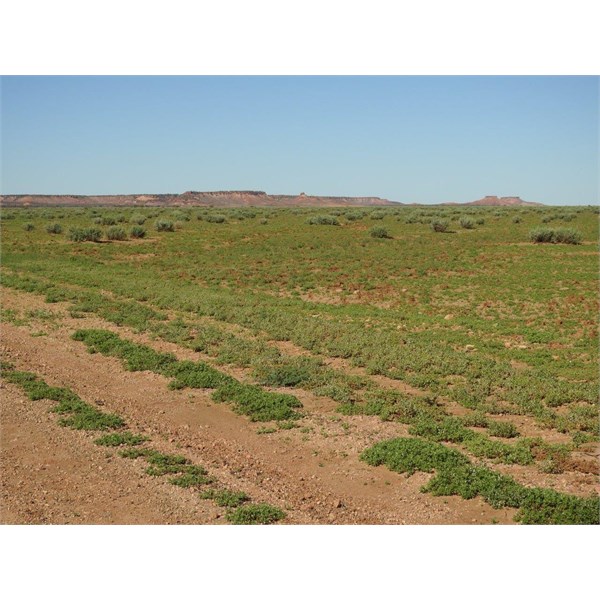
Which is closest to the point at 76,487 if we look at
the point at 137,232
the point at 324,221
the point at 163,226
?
the point at 137,232

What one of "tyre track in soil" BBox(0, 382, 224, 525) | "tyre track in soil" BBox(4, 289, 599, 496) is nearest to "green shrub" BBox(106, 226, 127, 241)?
"tyre track in soil" BBox(4, 289, 599, 496)

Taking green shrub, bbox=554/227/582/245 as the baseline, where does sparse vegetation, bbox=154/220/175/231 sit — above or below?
above

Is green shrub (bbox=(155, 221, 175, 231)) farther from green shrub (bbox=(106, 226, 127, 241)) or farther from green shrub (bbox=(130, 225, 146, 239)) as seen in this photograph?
green shrub (bbox=(106, 226, 127, 241))

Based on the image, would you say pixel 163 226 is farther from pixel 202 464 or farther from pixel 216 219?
pixel 202 464

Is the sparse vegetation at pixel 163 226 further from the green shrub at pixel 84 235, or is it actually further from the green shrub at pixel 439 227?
the green shrub at pixel 439 227

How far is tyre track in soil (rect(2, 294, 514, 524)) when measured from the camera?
6586mm

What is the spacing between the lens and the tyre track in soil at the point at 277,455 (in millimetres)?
6586

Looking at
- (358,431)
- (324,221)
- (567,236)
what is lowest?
(358,431)

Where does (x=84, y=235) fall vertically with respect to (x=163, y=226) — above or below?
below

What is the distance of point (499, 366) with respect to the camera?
11.9 metres

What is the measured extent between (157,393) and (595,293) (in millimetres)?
16047

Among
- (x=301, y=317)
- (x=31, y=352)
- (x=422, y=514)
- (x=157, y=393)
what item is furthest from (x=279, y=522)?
(x=301, y=317)

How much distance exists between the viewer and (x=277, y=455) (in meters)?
8.03

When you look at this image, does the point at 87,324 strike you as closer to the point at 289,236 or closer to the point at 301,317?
the point at 301,317
